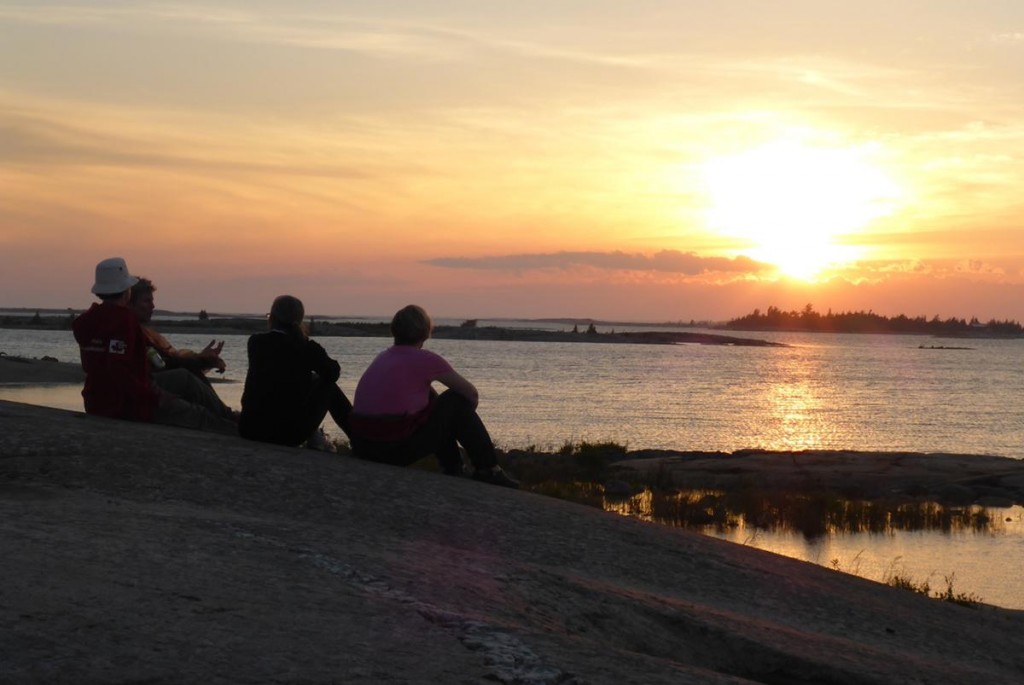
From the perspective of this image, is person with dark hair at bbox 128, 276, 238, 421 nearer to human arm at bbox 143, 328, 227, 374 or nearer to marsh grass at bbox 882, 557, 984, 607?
human arm at bbox 143, 328, 227, 374

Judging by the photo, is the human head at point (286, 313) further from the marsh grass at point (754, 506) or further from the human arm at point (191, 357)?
the marsh grass at point (754, 506)

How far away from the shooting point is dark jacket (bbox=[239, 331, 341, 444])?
1026cm

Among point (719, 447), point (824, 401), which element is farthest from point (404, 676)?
point (824, 401)

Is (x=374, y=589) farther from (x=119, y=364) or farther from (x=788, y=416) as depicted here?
(x=788, y=416)

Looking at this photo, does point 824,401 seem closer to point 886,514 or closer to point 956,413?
point 956,413

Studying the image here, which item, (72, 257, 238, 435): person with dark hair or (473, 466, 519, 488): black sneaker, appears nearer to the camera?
(72, 257, 238, 435): person with dark hair

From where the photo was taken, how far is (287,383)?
10359 mm

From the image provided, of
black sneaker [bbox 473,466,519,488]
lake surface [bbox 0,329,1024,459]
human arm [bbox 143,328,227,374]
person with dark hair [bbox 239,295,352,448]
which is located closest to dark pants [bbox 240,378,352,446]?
person with dark hair [bbox 239,295,352,448]

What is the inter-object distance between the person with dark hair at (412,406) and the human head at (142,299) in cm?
208

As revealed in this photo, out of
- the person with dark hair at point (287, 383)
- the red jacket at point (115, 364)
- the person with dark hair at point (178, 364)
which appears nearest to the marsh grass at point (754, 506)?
the person with dark hair at point (178, 364)

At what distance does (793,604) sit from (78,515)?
501 cm

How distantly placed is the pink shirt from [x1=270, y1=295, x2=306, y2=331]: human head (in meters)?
0.78

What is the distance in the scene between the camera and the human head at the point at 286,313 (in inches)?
405

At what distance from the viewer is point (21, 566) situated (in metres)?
5.66
